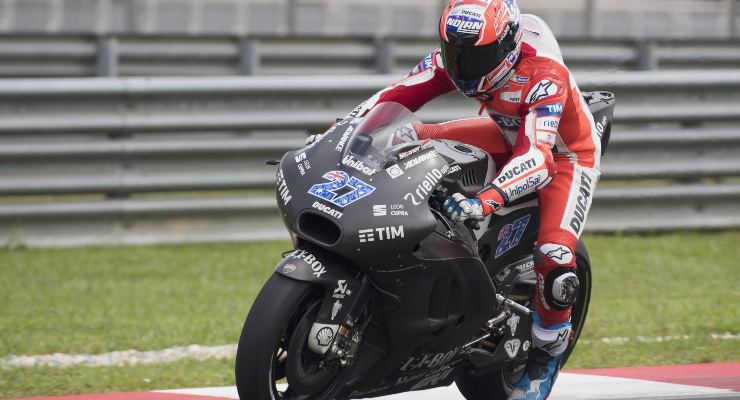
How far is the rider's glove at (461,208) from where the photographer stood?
194 inches

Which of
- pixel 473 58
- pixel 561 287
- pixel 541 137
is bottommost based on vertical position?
pixel 561 287

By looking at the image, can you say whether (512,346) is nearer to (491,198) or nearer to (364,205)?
(491,198)

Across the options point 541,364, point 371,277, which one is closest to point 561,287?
point 541,364

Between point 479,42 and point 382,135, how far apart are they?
1.86ft

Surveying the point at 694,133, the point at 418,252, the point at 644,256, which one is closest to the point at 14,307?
the point at 418,252

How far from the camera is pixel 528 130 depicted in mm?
5352

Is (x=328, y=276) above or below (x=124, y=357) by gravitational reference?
above

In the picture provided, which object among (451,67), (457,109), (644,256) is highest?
(451,67)

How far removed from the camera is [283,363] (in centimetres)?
482

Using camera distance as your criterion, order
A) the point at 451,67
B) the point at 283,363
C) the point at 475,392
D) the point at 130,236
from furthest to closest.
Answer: the point at 130,236, the point at 475,392, the point at 451,67, the point at 283,363

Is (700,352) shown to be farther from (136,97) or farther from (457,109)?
(136,97)

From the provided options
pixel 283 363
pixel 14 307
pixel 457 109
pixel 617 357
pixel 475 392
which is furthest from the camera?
pixel 457 109

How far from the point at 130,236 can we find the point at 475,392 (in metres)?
4.66

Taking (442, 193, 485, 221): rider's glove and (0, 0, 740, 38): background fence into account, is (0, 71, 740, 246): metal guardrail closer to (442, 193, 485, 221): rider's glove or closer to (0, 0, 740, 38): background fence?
(0, 0, 740, 38): background fence
